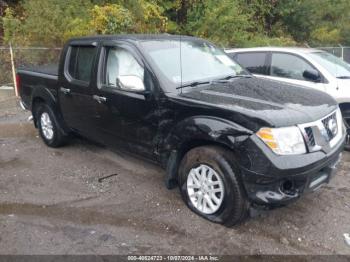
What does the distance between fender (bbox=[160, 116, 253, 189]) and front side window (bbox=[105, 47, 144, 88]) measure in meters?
0.83

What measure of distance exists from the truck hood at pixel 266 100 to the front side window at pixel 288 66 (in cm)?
229

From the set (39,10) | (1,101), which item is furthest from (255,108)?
(39,10)

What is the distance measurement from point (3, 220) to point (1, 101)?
301 inches

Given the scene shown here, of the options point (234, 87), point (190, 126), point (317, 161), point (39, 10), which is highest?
point (39, 10)

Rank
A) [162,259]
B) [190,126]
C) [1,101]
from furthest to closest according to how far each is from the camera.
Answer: [1,101], [190,126], [162,259]

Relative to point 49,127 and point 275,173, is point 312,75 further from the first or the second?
point 49,127

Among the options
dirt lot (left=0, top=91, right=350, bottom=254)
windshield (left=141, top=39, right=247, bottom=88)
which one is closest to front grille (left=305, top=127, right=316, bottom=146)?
dirt lot (left=0, top=91, right=350, bottom=254)

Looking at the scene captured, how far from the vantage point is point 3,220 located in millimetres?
4285

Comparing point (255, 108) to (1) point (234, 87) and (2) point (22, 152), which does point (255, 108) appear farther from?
(2) point (22, 152)

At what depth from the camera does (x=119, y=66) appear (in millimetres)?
4902

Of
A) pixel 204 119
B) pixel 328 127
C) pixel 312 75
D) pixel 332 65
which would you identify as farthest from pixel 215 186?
pixel 332 65

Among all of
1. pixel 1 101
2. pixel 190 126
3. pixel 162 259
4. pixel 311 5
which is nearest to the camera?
pixel 162 259

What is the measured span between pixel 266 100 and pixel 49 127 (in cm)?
395

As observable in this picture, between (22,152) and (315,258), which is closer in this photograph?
(315,258)
